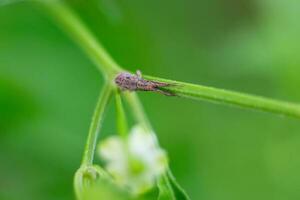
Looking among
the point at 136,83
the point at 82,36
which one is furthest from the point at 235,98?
the point at 82,36

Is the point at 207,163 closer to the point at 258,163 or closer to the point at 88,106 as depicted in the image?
the point at 258,163

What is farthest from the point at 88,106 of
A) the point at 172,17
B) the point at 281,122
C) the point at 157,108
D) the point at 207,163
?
the point at 172,17

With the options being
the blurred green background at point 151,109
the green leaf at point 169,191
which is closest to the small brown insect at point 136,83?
the green leaf at point 169,191

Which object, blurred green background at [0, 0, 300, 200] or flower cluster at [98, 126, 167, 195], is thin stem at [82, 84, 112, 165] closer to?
flower cluster at [98, 126, 167, 195]

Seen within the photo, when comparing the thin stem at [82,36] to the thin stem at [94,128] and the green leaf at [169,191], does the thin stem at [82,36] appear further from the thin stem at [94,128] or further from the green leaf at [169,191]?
the green leaf at [169,191]

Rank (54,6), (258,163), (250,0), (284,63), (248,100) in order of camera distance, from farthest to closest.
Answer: (250,0)
(258,163)
(284,63)
(54,6)
(248,100)

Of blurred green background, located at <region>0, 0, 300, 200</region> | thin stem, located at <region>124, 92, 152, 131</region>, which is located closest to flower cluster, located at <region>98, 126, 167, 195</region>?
thin stem, located at <region>124, 92, 152, 131</region>

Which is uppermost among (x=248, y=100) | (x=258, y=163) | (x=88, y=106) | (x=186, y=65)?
(x=186, y=65)
